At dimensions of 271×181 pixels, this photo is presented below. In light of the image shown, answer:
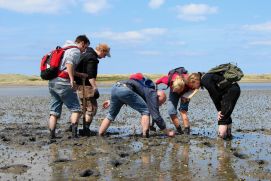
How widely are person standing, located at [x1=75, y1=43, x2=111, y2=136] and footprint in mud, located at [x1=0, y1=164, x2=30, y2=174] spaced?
3.54 m

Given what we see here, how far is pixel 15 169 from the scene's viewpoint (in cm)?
690

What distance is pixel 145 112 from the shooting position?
388 inches

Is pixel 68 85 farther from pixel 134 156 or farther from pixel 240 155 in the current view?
pixel 240 155

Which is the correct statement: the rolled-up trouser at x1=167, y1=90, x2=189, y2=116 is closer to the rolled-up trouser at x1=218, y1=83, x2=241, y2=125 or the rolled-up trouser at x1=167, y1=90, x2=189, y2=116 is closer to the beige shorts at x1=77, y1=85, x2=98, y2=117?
the rolled-up trouser at x1=218, y1=83, x2=241, y2=125

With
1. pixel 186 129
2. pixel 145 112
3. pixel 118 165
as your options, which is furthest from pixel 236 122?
pixel 118 165

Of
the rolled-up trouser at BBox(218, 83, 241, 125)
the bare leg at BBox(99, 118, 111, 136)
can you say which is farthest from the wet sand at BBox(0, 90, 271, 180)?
the rolled-up trouser at BBox(218, 83, 241, 125)

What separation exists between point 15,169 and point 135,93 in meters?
3.62

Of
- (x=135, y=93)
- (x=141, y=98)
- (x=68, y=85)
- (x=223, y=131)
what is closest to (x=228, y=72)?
(x=223, y=131)

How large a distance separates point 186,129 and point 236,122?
138 inches

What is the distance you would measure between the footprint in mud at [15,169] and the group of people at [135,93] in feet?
9.56

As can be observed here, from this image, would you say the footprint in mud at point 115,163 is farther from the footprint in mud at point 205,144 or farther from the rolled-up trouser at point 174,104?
the rolled-up trouser at point 174,104

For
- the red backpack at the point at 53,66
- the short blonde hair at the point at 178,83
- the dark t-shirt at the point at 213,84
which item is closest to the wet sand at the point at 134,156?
the dark t-shirt at the point at 213,84

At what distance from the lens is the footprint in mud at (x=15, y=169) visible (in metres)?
6.80

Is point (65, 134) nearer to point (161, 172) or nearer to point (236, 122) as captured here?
point (161, 172)
